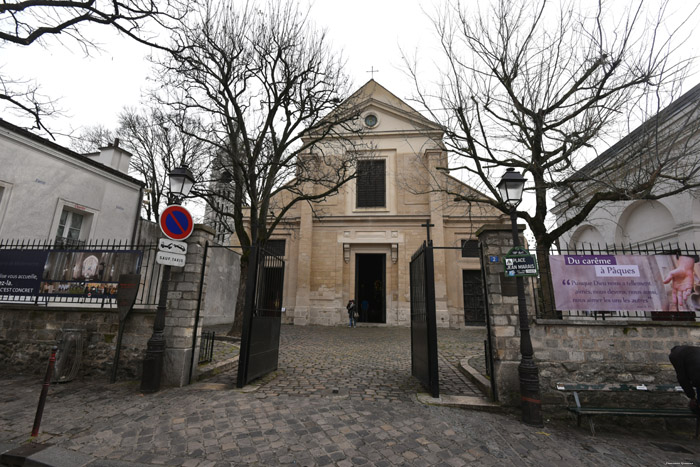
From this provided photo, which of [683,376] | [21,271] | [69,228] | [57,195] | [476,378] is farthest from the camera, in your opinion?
[69,228]

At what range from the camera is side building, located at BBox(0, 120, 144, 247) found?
346 inches

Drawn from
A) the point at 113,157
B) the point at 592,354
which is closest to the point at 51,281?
the point at 113,157

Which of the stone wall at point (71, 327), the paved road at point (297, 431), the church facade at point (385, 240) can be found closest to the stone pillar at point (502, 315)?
the paved road at point (297, 431)

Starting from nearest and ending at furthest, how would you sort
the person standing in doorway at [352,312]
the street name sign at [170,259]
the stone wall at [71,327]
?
1. the street name sign at [170,259]
2. the stone wall at [71,327]
3. the person standing in doorway at [352,312]

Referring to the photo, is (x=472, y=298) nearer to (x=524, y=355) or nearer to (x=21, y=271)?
(x=524, y=355)

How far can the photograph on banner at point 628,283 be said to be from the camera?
504 cm

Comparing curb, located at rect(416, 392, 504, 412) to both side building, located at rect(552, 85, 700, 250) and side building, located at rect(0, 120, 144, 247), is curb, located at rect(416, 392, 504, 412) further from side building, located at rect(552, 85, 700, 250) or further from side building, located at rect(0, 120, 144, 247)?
side building, located at rect(0, 120, 144, 247)

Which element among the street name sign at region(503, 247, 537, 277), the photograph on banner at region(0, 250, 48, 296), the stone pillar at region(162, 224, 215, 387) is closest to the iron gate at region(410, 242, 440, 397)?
the street name sign at region(503, 247, 537, 277)

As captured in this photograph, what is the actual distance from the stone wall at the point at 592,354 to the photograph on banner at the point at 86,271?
6792 mm

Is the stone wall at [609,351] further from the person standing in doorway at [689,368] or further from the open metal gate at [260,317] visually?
the open metal gate at [260,317]

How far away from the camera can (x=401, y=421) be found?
4066mm

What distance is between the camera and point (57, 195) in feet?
Answer: 32.6

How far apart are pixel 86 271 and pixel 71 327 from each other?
107 cm

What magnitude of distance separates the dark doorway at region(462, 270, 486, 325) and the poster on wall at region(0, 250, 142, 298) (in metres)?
15.3
